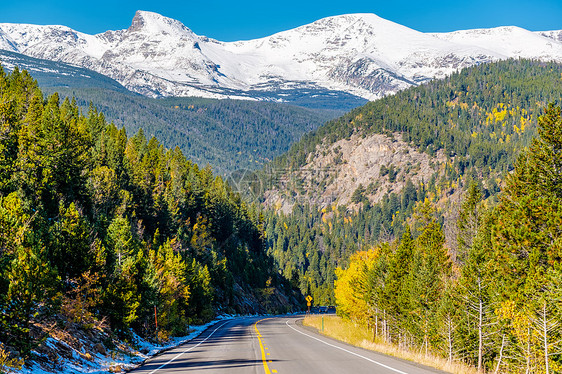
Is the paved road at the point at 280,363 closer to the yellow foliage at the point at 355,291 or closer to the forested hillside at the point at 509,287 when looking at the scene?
the forested hillside at the point at 509,287

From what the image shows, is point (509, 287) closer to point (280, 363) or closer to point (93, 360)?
point (280, 363)

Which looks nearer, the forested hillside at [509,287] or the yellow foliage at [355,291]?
the forested hillside at [509,287]

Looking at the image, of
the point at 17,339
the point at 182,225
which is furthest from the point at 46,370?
the point at 182,225

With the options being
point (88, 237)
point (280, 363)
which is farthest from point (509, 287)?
point (88, 237)

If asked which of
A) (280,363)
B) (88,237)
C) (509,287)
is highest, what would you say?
(88,237)

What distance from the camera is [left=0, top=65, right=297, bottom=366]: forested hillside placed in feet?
56.5

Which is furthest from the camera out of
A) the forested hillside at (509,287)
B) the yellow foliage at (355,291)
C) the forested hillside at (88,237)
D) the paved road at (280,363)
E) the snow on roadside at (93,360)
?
the yellow foliage at (355,291)

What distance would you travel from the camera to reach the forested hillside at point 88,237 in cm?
1722

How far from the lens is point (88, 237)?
26359mm

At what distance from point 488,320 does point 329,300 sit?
138935 mm

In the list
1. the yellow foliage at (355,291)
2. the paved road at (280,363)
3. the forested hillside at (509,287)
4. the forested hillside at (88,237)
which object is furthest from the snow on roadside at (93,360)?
the yellow foliage at (355,291)

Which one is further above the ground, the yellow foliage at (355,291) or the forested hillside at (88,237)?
the forested hillside at (88,237)

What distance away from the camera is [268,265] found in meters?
130

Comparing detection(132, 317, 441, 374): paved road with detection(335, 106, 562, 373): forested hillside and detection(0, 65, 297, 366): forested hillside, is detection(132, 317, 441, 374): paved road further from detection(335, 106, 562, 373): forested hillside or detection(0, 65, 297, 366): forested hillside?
detection(335, 106, 562, 373): forested hillside
